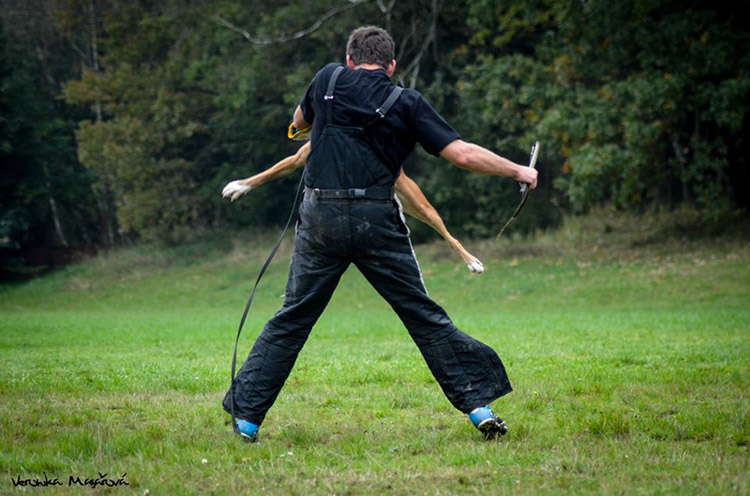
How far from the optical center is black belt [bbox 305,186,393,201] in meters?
5.17

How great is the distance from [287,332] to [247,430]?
0.63 m

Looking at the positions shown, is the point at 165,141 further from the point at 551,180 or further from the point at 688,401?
the point at 688,401

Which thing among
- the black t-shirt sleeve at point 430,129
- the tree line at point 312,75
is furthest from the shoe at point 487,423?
the tree line at point 312,75

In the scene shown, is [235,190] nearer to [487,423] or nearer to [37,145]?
[487,423]

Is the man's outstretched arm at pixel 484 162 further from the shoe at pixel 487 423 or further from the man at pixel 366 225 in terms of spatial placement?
the shoe at pixel 487 423

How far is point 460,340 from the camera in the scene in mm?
5371

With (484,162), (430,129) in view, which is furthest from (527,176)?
(430,129)

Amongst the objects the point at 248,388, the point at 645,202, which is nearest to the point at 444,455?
the point at 248,388

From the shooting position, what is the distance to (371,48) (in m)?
5.27

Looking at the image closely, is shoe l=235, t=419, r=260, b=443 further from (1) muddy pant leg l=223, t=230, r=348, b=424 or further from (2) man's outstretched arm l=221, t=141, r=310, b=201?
(2) man's outstretched arm l=221, t=141, r=310, b=201

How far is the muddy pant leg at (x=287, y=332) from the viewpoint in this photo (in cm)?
529

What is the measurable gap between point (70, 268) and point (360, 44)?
3259cm

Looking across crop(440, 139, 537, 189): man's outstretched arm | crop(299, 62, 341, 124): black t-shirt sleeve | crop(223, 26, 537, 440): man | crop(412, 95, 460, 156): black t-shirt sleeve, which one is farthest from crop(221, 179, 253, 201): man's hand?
crop(440, 139, 537, 189): man's outstretched arm

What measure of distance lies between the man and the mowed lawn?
35 cm
